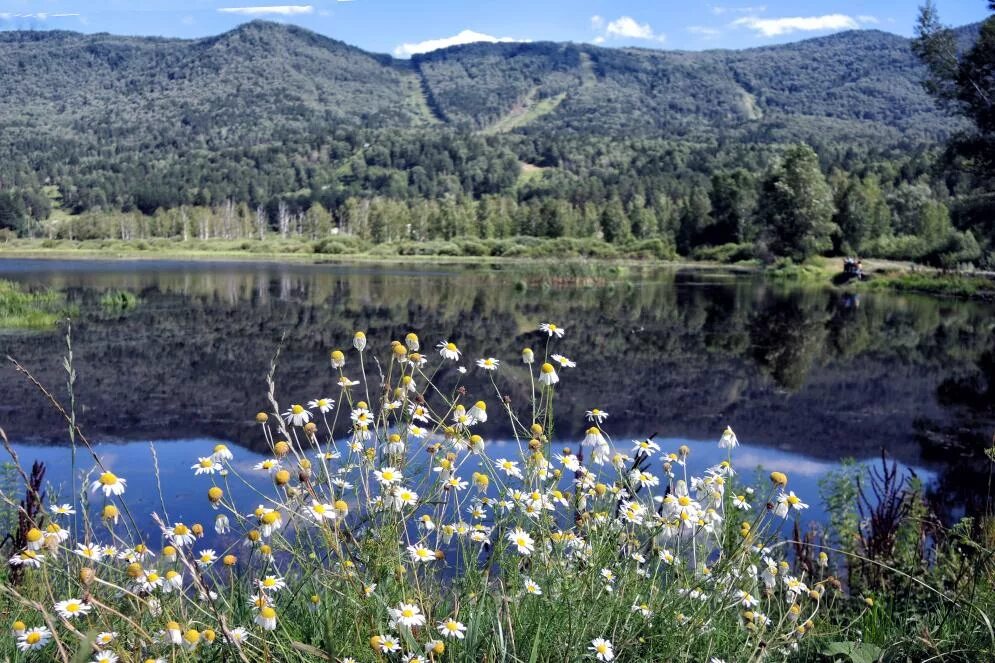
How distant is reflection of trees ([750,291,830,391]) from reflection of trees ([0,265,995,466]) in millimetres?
66

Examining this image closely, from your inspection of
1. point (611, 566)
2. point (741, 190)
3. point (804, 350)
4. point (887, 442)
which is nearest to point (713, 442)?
point (887, 442)

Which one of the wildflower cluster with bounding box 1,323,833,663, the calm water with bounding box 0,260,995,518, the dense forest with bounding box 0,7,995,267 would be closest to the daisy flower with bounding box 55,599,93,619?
the wildflower cluster with bounding box 1,323,833,663

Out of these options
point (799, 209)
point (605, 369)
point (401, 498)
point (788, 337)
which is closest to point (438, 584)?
point (401, 498)

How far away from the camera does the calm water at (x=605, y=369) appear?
8805 mm

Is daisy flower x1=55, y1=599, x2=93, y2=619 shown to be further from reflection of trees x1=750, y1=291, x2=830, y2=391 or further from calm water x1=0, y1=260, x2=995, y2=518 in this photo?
reflection of trees x1=750, y1=291, x2=830, y2=391

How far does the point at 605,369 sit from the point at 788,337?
6.83 metres

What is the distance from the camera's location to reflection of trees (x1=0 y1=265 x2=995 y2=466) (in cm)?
995

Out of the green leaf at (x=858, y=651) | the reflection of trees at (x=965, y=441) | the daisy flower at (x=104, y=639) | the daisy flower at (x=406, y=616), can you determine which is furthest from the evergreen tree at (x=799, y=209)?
the daisy flower at (x=104, y=639)

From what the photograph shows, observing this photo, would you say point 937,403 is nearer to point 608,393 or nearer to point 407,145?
point 608,393

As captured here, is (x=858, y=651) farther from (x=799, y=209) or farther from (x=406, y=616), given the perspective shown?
(x=799, y=209)

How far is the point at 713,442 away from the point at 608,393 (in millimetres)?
2848

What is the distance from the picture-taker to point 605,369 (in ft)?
45.3

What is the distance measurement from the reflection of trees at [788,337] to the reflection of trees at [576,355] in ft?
0.22

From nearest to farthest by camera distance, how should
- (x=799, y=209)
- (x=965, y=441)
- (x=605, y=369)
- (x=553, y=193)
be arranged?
(x=965, y=441), (x=605, y=369), (x=799, y=209), (x=553, y=193)
